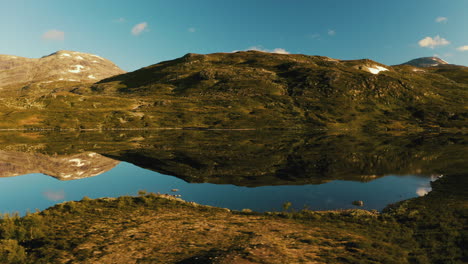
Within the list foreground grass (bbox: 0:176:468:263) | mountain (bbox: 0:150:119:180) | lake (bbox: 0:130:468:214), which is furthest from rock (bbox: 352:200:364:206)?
mountain (bbox: 0:150:119:180)

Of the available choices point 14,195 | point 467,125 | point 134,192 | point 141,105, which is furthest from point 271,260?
point 467,125

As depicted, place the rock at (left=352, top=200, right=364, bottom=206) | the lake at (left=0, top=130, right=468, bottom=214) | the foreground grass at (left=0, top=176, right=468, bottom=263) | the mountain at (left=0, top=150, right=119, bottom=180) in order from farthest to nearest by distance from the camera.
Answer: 1. the mountain at (left=0, top=150, right=119, bottom=180)
2. the lake at (left=0, top=130, right=468, bottom=214)
3. the rock at (left=352, top=200, right=364, bottom=206)
4. the foreground grass at (left=0, top=176, right=468, bottom=263)

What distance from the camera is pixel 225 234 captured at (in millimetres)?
22859

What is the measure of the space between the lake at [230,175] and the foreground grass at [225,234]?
571 cm

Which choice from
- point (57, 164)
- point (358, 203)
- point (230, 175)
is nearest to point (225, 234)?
point (358, 203)

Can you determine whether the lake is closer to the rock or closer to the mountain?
the mountain

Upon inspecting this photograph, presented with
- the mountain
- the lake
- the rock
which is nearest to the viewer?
A: the rock

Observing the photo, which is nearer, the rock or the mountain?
the rock

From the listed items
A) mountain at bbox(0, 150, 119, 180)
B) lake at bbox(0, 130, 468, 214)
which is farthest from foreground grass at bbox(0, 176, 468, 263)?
mountain at bbox(0, 150, 119, 180)

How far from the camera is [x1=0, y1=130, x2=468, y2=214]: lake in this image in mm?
37094

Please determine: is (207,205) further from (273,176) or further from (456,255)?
(456,255)

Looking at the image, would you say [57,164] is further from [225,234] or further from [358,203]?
[358,203]

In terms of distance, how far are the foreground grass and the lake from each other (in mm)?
5709

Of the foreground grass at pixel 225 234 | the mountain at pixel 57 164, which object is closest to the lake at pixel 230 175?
the mountain at pixel 57 164
